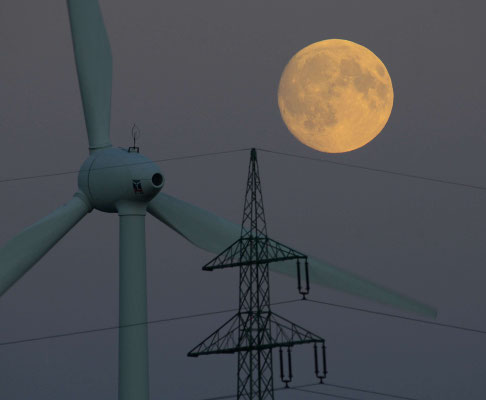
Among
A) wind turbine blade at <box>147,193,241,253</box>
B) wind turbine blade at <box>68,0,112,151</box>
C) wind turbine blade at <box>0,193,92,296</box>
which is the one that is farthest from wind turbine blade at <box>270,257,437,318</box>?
wind turbine blade at <box>68,0,112,151</box>

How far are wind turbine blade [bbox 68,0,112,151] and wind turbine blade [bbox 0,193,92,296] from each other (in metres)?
3.47

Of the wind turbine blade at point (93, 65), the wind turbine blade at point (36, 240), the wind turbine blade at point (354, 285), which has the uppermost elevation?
the wind turbine blade at point (93, 65)

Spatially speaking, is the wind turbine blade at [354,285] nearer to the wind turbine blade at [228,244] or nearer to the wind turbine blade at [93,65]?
the wind turbine blade at [228,244]

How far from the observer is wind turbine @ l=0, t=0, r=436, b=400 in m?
59.3

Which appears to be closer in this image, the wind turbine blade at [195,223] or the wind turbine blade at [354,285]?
the wind turbine blade at [354,285]

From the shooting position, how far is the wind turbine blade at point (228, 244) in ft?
182

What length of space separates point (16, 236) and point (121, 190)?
5698 mm

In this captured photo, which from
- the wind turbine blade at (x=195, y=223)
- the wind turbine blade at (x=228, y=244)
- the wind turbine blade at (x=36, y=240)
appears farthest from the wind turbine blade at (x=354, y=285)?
the wind turbine blade at (x=36, y=240)

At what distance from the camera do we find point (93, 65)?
6119 centimetres

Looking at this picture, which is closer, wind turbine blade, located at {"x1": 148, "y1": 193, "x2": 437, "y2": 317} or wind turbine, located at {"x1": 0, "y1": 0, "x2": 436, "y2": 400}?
wind turbine blade, located at {"x1": 148, "y1": 193, "x2": 437, "y2": 317}

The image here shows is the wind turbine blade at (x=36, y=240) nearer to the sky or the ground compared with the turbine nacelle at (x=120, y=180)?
nearer to the ground

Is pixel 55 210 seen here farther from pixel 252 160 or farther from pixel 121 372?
pixel 252 160

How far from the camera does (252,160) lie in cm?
5081

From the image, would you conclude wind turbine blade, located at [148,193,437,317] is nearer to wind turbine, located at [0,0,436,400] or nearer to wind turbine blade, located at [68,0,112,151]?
wind turbine, located at [0,0,436,400]
